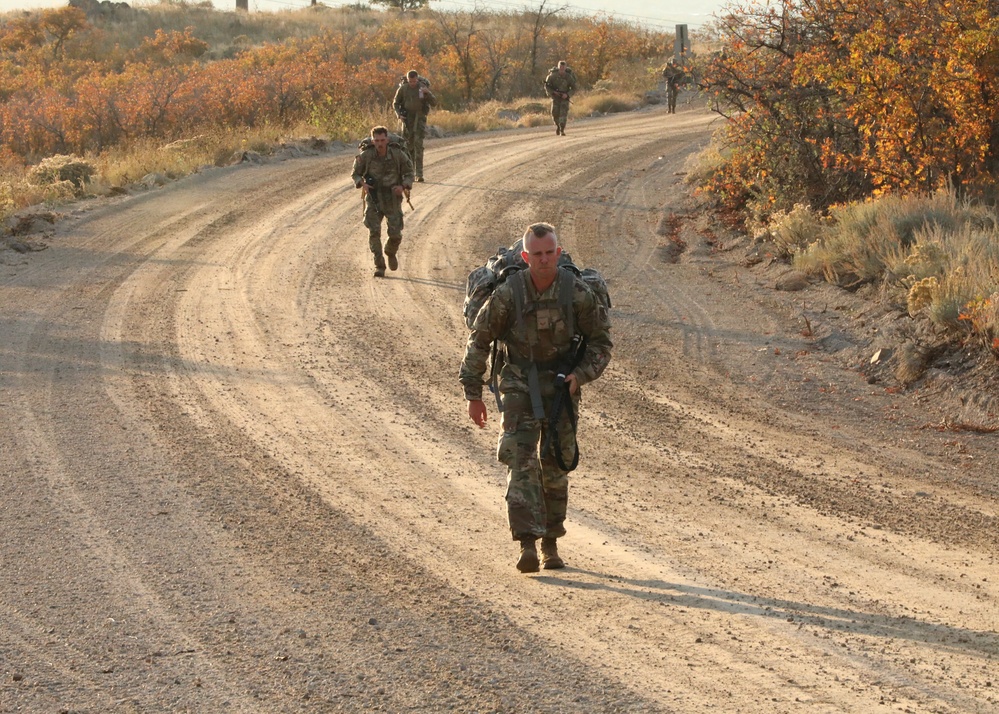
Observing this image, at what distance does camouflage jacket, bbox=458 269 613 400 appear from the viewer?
20.5ft

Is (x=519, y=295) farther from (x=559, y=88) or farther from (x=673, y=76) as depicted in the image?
(x=673, y=76)

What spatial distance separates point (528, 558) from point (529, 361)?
43.7 inches

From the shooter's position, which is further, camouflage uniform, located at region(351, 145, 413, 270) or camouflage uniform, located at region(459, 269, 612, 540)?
camouflage uniform, located at region(351, 145, 413, 270)

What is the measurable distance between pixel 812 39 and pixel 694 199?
4.09 meters

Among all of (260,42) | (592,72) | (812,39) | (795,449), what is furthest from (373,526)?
(260,42)

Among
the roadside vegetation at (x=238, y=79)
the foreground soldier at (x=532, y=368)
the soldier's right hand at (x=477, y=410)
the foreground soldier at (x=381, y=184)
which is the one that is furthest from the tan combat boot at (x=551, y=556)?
the roadside vegetation at (x=238, y=79)

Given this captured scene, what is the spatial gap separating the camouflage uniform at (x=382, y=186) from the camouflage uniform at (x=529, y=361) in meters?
8.08

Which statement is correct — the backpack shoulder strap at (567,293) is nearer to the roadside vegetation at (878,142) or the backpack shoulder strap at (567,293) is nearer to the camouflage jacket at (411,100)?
the roadside vegetation at (878,142)

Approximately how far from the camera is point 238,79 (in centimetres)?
3350

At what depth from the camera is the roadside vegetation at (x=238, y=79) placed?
2445 centimetres

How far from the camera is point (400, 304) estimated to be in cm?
1302

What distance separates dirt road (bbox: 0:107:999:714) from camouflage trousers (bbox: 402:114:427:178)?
20.2 ft

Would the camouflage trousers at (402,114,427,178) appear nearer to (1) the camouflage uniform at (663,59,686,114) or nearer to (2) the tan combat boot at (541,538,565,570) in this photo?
(1) the camouflage uniform at (663,59,686,114)

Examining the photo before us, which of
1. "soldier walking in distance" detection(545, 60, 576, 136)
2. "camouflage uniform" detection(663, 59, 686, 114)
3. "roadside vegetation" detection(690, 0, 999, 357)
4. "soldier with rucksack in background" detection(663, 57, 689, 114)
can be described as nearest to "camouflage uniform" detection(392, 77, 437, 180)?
"roadside vegetation" detection(690, 0, 999, 357)
